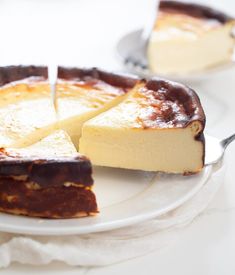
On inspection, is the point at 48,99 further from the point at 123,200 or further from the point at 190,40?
the point at 190,40

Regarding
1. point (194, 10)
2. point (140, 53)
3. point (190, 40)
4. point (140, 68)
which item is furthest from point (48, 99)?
point (194, 10)

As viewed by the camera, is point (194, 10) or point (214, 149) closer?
point (214, 149)

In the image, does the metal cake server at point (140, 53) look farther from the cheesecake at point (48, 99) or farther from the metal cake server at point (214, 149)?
the metal cake server at point (214, 149)

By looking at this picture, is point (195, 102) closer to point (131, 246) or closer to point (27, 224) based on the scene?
point (131, 246)

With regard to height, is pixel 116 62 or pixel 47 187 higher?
pixel 47 187

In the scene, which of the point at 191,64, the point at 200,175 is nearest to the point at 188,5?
the point at 191,64

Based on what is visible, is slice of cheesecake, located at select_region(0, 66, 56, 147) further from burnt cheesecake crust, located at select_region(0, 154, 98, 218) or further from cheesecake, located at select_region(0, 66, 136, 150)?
burnt cheesecake crust, located at select_region(0, 154, 98, 218)
